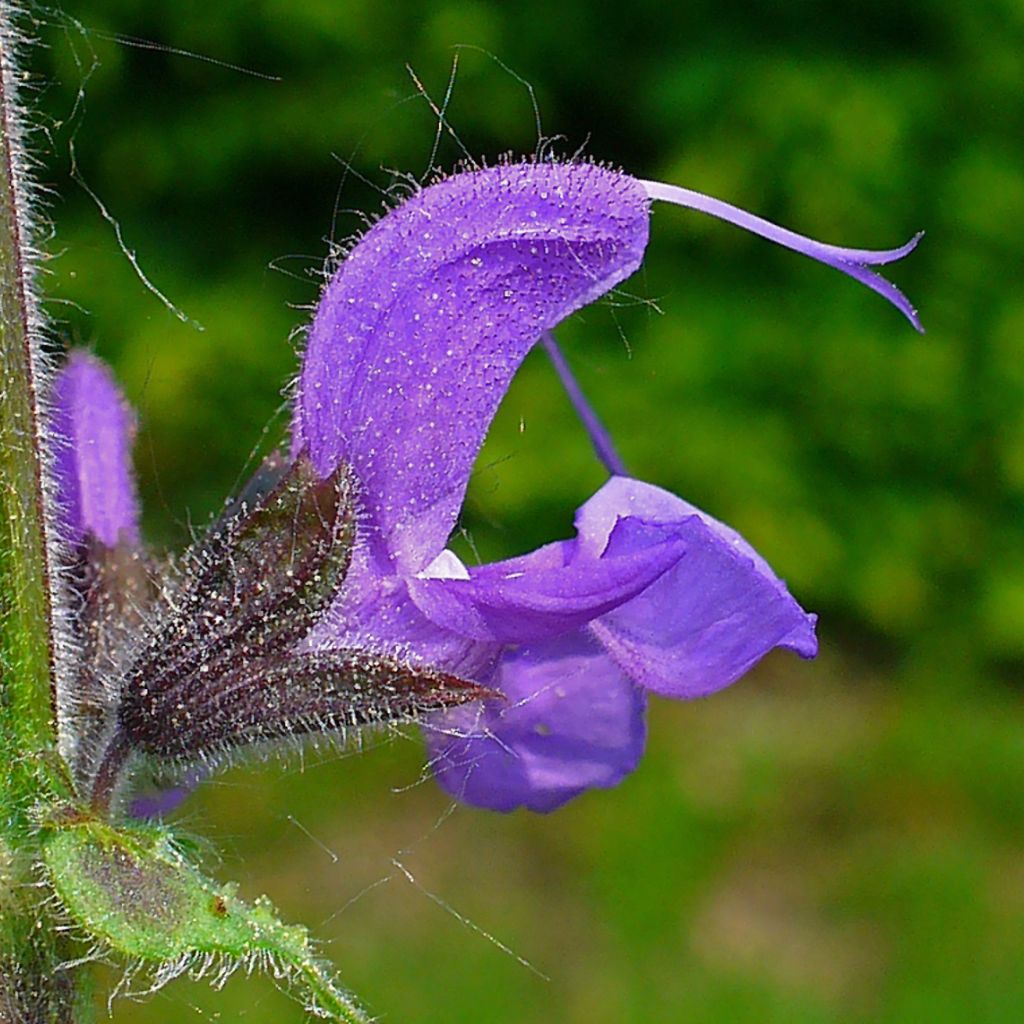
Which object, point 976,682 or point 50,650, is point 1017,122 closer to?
point 976,682

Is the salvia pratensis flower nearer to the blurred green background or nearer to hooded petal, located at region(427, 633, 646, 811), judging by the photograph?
hooded petal, located at region(427, 633, 646, 811)

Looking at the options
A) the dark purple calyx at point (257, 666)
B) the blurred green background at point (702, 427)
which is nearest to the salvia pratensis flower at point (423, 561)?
the dark purple calyx at point (257, 666)

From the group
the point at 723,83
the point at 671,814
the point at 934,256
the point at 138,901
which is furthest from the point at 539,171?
the point at 934,256

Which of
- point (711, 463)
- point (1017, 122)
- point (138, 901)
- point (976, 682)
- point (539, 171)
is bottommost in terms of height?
point (976, 682)

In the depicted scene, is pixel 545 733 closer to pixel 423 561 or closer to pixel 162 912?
pixel 423 561

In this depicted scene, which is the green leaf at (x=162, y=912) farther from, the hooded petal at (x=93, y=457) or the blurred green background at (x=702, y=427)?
the blurred green background at (x=702, y=427)

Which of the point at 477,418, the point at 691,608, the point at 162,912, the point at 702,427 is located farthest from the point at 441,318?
the point at 702,427
